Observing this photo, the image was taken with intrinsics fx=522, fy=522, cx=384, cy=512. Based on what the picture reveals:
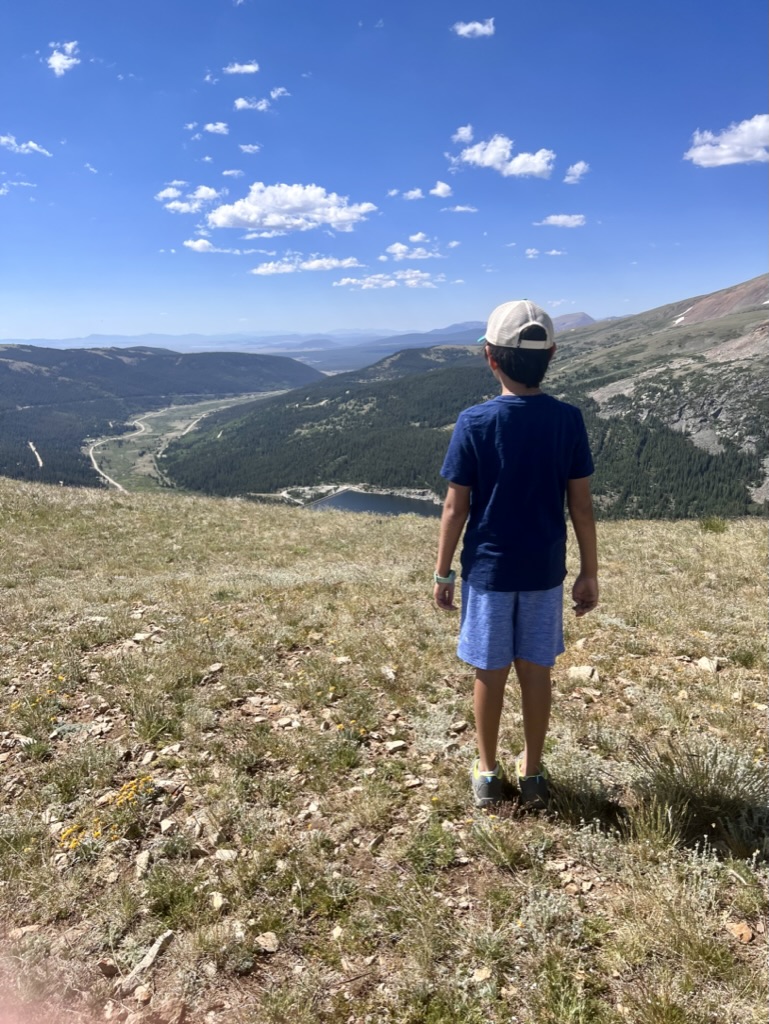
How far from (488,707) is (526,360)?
278 centimetres

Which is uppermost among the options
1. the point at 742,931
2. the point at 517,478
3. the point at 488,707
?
the point at 517,478

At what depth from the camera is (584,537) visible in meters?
4.29

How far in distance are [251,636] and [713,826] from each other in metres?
6.60

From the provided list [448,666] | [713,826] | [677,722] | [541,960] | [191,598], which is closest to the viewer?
[541,960]

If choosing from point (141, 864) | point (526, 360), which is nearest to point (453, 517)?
point (526, 360)

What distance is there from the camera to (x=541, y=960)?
10.6 feet

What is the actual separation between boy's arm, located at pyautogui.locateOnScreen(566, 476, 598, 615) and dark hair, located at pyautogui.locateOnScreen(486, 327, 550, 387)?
874 mm

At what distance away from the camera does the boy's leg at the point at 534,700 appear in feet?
13.9

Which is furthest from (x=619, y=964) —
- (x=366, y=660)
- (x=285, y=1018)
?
(x=366, y=660)

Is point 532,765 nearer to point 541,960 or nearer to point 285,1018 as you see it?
point 541,960

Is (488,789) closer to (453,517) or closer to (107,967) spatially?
(453,517)

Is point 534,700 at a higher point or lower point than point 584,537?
lower

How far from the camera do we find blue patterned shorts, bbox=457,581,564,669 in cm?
406

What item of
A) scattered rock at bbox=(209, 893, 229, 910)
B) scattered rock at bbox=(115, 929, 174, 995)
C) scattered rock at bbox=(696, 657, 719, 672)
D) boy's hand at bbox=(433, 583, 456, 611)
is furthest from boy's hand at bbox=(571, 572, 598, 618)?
scattered rock at bbox=(696, 657, 719, 672)
